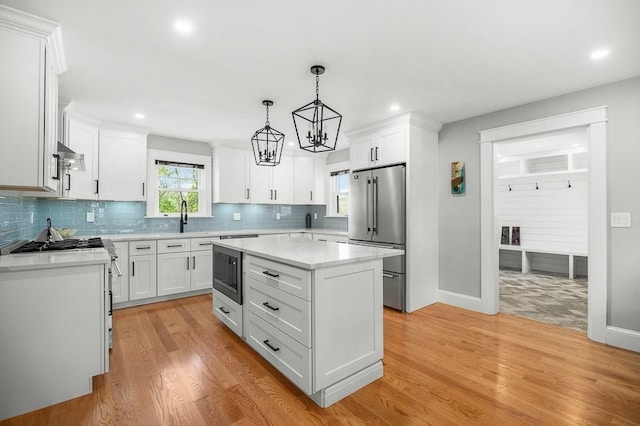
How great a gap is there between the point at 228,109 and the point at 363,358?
3.02 meters

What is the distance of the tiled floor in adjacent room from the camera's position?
136 inches

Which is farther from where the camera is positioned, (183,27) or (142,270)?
(142,270)

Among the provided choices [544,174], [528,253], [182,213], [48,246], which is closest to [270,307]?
[48,246]

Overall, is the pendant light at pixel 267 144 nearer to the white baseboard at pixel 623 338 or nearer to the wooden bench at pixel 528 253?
the white baseboard at pixel 623 338

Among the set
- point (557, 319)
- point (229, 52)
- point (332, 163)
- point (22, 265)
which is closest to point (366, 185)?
point (332, 163)

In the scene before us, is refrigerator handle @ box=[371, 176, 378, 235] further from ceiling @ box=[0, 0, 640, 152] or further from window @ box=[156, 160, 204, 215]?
window @ box=[156, 160, 204, 215]

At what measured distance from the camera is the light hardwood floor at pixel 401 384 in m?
1.81

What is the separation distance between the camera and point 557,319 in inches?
134

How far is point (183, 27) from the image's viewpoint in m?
1.99

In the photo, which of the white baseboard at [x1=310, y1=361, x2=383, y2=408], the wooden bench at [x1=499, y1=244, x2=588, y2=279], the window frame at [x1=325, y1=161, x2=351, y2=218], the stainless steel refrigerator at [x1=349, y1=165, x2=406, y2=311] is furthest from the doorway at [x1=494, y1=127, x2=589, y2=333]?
the white baseboard at [x1=310, y1=361, x2=383, y2=408]

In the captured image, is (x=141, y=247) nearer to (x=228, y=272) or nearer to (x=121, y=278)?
(x=121, y=278)

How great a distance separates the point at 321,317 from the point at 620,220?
2.97 m

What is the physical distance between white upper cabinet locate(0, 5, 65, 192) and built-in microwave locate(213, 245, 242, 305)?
146 cm

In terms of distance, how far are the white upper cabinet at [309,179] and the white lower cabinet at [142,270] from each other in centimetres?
267
